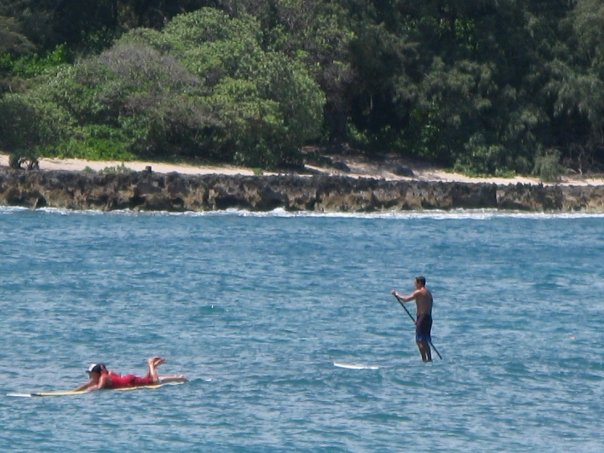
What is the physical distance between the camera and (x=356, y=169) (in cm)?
4894

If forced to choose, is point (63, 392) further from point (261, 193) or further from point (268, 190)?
point (268, 190)

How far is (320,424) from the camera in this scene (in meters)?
15.9

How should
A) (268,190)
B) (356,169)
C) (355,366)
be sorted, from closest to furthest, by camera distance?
(355,366) → (268,190) → (356,169)

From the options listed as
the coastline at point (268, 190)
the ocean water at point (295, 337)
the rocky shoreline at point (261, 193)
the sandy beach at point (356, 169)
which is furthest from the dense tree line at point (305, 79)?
the ocean water at point (295, 337)

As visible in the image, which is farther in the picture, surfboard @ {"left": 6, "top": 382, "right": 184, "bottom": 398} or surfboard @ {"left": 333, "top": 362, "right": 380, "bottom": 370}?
surfboard @ {"left": 333, "top": 362, "right": 380, "bottom": 370}

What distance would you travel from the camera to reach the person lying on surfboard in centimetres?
1706

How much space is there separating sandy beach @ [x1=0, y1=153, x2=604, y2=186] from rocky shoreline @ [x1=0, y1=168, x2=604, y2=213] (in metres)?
2.54

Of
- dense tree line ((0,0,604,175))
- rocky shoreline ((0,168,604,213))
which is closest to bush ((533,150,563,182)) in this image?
dense tree line ((0,0,604,175))

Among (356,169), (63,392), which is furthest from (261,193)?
(63,392)

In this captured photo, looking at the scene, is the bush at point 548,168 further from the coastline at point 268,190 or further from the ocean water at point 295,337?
the ocean water at point 295,337

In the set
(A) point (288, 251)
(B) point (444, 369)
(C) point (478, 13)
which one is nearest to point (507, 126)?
(C) point (478, 13)

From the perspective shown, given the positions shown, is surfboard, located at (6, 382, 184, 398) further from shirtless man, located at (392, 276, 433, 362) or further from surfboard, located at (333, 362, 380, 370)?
shirtless man, located at (392, 276, 433, 362)

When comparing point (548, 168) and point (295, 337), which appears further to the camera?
point (548, 168)

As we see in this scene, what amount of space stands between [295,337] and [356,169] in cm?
2802
